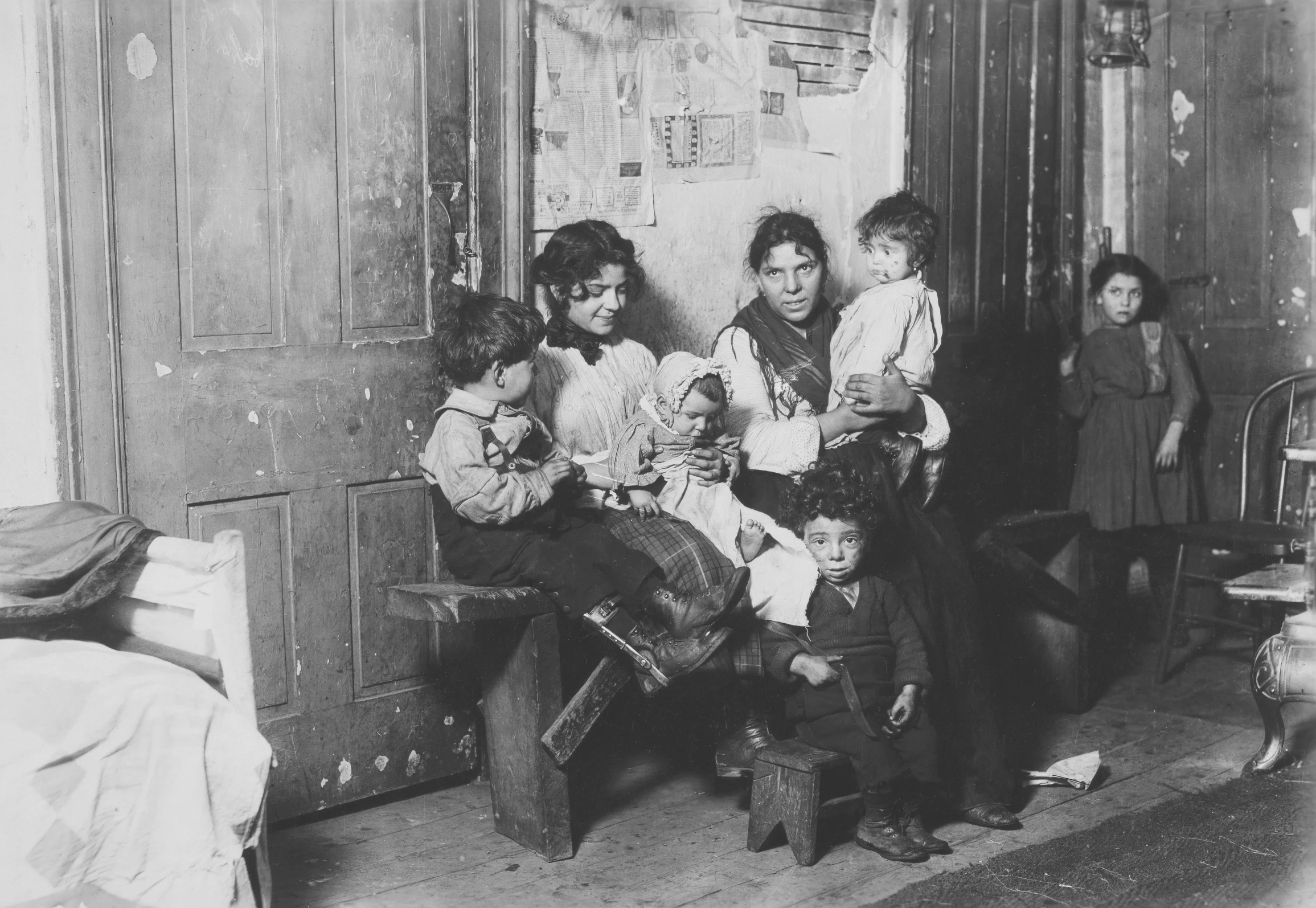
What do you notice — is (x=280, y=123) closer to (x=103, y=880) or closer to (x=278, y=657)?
(x=278, y=657)

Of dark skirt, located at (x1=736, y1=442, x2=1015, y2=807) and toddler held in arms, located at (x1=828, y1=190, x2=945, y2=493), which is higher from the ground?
toddler held in arms, located at (x1=828, y1=190, x2=945, y2=493)

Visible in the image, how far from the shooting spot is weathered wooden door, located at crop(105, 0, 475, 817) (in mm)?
3342

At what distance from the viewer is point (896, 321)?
3902 millimetres

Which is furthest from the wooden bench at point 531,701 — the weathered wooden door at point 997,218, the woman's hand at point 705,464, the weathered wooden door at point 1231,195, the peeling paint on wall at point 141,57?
the weathered wooden door at point 1231,195

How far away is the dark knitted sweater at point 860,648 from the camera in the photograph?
3.45 meters

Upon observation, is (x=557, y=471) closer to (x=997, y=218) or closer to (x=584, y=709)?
(x=584, y=709)

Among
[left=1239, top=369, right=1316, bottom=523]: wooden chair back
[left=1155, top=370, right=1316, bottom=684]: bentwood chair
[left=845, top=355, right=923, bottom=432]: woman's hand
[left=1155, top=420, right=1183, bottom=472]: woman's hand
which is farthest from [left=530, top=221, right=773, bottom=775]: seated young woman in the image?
[left=1239, top=369, right=1316, bottom=523]: wooden chair back

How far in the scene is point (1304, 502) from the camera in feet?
17.2

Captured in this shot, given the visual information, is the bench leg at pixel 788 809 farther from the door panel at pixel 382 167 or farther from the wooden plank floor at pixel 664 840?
the door panel at pixel 382 167

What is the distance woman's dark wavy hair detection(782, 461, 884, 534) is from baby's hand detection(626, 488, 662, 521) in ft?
1.08

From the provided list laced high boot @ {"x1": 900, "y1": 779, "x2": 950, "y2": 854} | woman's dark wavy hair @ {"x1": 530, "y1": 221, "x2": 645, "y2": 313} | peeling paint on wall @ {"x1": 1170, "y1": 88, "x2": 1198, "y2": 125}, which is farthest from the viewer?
peeling paint on wall @ {"x1": 1170, "y1": 88, "x2": 1198, "y2": 125}

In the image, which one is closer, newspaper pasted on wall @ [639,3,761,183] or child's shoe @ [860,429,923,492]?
child's shoe @ [860,429,923,492]

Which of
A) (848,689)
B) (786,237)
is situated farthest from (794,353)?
(848,689)

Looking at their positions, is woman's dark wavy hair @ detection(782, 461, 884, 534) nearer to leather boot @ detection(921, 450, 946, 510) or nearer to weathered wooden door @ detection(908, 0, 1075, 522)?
leather boot @ detection(921, 450, 946, 510)
